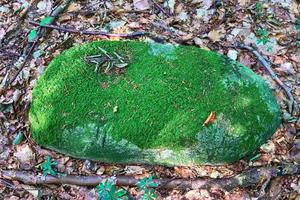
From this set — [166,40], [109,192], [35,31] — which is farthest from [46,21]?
[109,192]

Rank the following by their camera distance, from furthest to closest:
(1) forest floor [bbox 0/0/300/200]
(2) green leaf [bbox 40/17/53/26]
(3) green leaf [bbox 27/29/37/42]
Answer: (2) green leaf [bbox 40/17/53/26]
(3) green leaf [bbox 27/29/37/42]
(1) forest floor [bbox 0/0/300/200]

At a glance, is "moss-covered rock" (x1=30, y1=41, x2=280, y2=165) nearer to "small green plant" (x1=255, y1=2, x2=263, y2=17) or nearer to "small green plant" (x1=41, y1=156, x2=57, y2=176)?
"small green plant" (x1=41, y1=156, x2=57, y2=176)

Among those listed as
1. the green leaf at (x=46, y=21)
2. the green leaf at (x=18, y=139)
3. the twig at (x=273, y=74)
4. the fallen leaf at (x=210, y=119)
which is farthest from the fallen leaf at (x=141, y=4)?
the green leaf at (x=18, y=139)

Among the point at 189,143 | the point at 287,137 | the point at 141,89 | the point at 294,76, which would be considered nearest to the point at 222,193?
the point at 189,143

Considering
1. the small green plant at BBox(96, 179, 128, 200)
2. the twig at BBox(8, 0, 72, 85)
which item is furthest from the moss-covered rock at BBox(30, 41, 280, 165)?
the twig at BBox(8, 0, 72, 85)

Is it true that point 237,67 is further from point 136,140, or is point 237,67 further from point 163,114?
point 136,140

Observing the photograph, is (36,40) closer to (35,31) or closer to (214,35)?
(35,31)

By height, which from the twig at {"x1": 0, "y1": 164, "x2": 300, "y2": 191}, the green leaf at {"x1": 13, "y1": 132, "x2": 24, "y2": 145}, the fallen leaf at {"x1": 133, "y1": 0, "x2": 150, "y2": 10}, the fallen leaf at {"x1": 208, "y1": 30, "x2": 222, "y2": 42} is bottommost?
the twig at {"x1": 0, "y1": 164, "x2": 300, "y2": 191}

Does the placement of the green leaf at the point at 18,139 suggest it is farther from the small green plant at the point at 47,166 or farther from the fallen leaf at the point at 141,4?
the fallen leaf at the point at 141,4
